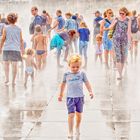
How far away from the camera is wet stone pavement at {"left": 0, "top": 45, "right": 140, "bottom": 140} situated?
10.9 metres

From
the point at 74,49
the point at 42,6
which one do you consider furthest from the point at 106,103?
the point at 42,6

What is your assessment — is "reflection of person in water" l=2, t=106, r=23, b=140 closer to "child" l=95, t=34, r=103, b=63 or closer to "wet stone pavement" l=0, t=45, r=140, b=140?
"wet stone pavement" l=0, t=45, r=140, b=140

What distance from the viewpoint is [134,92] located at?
599 inches

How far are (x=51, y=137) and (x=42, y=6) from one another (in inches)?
2358

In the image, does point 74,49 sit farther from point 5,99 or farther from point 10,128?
point 10,128

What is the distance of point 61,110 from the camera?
13047 mm

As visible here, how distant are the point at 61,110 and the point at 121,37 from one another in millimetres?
5240

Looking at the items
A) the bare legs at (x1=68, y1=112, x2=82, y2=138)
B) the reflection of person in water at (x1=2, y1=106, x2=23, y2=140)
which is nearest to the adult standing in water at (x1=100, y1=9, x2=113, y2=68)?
the reflection of person in water at (x1=2, y1=106, x2=23, y2=140)

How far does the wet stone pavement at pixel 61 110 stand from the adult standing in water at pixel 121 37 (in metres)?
0.48

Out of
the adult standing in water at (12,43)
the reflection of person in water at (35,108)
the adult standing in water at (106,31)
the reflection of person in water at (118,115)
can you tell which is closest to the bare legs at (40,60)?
the adult standing in water at (106,31)

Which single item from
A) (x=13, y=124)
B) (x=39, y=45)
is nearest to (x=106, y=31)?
(x=39, y=45)

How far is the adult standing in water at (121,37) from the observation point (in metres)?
17.5

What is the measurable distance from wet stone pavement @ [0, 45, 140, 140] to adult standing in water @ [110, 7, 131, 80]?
478mm

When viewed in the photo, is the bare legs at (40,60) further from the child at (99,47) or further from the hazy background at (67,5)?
the hazy background at (67,5)
